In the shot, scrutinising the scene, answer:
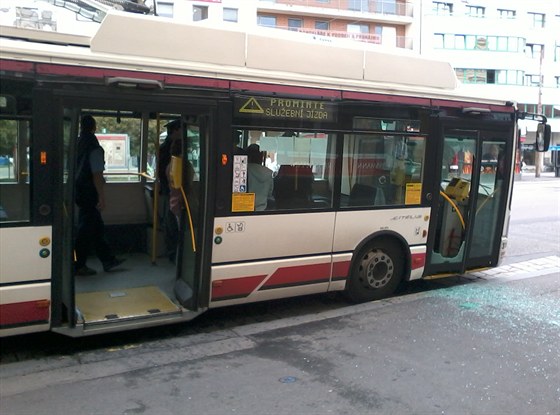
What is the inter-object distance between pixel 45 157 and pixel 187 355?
6.78 ft

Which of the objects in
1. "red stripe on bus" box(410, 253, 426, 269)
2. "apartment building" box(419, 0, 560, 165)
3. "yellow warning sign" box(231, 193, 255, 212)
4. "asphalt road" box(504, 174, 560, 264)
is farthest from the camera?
"apartment building" box(419, 0, 560, 165)

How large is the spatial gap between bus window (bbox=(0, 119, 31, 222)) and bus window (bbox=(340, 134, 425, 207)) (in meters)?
3.13

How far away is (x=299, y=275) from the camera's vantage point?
6.04 metres

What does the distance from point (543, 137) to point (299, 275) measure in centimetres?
426

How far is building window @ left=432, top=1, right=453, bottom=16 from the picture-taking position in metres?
52.9

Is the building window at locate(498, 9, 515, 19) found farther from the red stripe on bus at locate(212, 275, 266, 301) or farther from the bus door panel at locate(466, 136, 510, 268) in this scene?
the red stripe on bus at locate(212, 275, 266, 301)

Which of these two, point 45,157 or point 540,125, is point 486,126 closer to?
point 540,125

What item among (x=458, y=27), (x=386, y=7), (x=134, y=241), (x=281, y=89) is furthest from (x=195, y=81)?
(x=458, y=27)

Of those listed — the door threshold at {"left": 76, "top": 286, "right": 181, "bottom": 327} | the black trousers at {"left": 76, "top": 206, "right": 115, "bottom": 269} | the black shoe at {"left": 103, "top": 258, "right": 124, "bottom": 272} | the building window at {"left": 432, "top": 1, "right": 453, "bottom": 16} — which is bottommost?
the door threshold at {"left": 76, "top": 286, "right": 181, "bottom": 327}

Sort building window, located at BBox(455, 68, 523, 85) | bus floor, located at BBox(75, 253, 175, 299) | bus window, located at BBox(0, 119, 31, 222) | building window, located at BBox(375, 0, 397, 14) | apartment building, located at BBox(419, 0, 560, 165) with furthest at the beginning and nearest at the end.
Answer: building window, located at BBox(455, 68, 523, 85) → apartment building, located at BBox(419, 0, 560, 165) → building window, located at BBox(375, 0, 397, 14) → bus floor, located at BBox(75, 253, 175, 299) → bus window, located at BBox(0, 119, 31, 222)

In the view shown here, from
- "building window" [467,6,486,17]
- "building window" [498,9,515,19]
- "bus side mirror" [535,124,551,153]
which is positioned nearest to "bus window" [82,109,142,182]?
"bus side mirror" [535,124,551,153]

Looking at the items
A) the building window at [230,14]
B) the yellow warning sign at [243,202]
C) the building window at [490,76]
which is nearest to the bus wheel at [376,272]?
the yellow warning sign at [243,202]

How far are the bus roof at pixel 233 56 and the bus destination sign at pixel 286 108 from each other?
0.59 ft

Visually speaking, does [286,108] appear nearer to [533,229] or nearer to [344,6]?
[533,229]
